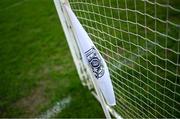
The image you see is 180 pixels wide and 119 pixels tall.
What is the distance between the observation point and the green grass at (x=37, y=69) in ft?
11.7

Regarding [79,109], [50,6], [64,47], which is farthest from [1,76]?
[50,6]

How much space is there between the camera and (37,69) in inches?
169

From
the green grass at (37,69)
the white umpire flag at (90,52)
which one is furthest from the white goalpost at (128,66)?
the green grass at (37,69)

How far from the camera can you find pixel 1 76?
173 inches

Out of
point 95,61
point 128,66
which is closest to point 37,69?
point 128,66

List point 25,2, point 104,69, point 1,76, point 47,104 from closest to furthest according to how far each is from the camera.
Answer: point 104,69, point 47,104, point 1,76, point 25,2

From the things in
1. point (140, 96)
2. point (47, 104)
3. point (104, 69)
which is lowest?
point (47, 104)

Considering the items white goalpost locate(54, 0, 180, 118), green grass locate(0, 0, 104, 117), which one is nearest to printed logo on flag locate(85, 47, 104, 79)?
white goalpost locate(54, 0, 180, 118)

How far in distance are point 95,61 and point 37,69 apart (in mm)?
2331

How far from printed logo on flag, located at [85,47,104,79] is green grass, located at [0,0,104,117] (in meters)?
1.18

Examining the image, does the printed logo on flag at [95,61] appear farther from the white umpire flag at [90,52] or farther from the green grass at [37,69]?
the green grass at [37,69]

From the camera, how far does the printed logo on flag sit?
82.5 inches

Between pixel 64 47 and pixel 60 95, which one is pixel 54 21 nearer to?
pixel 64 47

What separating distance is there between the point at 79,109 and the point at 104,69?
1.32 meters
